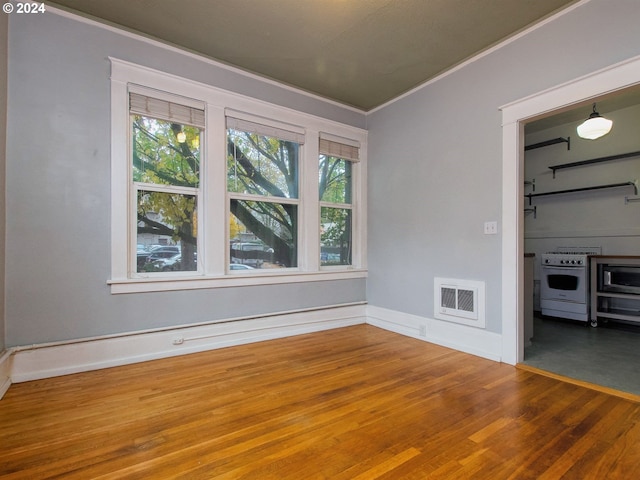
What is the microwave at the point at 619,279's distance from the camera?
400cm

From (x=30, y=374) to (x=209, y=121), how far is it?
2.59 m

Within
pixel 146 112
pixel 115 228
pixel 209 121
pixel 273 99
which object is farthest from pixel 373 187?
pixel 115 228

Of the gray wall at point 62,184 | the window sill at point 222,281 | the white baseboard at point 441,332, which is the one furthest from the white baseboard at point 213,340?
the window sill at point 222,281

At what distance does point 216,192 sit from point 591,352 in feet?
13.1

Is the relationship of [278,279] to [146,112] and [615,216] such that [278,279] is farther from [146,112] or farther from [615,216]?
[615,216]

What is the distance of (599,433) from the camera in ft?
5.75

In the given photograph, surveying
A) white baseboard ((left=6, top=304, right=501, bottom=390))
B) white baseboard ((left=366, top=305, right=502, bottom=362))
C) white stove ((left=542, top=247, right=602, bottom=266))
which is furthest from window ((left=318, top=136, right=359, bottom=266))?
white stove ((left=542, top=247, right=602, bottom=266))

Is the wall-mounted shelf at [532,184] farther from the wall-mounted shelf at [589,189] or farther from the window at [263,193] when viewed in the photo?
the window at [263,193]

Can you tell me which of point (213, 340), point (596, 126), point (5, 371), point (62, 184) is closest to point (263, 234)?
point (213, 340)

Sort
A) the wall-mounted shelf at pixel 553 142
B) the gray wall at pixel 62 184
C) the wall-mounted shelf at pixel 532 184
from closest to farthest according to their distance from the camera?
1. the gray wall at pixel 62 184
2. the wall-mounted shelf at pixel 553 142
3. the wall-mounted shelf at pixel 532 184

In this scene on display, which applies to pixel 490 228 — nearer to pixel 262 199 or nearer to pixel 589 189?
Result: pixel 262 199

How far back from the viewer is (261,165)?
11.9ft

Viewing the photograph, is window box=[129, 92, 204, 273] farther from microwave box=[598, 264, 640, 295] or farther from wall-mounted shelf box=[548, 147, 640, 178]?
wall-mounted shelf box=[548, 147, 640, 178]

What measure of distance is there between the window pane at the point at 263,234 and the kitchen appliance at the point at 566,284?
364 cm
